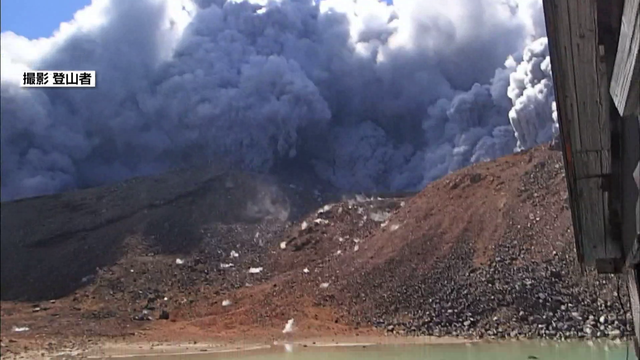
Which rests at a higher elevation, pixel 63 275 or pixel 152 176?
pixel 152 176

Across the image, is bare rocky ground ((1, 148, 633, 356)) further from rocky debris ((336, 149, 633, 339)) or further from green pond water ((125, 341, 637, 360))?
green pond water ((125, 341, 637, 360))

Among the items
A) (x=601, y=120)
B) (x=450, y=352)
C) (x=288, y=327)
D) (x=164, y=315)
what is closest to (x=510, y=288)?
(x=450, y=352)

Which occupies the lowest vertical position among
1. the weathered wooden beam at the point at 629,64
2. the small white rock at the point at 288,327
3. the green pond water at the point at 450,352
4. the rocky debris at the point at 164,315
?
the green pond water at the point at 450,352

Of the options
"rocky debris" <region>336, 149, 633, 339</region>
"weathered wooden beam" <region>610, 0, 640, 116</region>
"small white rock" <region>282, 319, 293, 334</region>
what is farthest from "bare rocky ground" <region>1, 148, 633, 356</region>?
"weathered wooden beam" <region>610, 0, 640, 116</region>

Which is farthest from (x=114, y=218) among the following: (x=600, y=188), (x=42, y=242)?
(x=600, y=188)

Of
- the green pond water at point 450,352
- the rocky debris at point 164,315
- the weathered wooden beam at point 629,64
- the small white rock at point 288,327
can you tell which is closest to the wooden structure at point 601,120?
the weathered wooden beam at point 629,64

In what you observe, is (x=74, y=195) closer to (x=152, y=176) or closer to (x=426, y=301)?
(x=152, y=176)

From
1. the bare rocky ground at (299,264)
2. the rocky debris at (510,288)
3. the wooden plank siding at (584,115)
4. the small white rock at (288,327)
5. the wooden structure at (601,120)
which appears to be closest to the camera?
the wooden structure at (601,120)

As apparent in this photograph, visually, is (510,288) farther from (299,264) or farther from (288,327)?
(299,264)

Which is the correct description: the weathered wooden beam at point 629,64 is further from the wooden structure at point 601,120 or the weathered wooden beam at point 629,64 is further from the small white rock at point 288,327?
the small white rock at point 288,327
